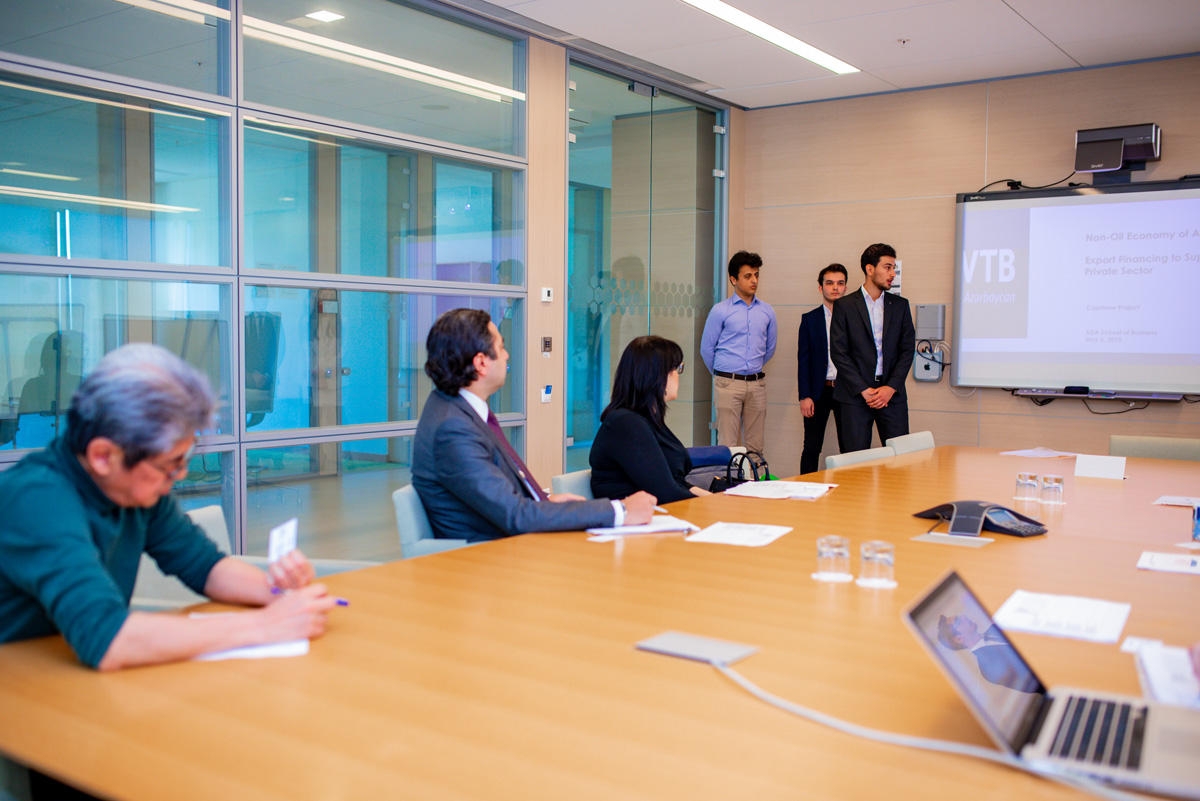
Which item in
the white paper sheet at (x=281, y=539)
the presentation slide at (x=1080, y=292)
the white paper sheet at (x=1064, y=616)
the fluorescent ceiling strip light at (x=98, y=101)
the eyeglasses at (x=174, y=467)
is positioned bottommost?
the white paper sheet at (x=1064, y=616)

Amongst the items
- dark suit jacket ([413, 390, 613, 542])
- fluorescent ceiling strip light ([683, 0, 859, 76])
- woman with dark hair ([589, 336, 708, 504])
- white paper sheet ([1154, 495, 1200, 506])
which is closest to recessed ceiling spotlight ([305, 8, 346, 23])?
fluorescent ceiling strip light ([683, 0, 859, 76])

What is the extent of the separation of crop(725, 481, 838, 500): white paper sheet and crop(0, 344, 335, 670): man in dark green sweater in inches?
88.0

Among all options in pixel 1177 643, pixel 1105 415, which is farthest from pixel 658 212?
pixel 1177 643

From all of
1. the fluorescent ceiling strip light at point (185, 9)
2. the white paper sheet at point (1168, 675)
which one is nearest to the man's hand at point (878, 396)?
the fluorescent ceiling strip light at point (185, 9)

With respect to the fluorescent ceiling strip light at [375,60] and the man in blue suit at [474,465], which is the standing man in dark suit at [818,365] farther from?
the man in blue suit at [474,465]

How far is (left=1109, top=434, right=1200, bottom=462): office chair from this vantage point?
534 cm

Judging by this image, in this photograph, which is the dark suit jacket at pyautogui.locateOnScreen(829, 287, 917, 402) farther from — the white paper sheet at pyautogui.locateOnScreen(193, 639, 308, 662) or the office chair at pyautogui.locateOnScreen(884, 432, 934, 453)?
the white paper sheet at pyautogui.locateOnScreen(193, 639, 308, 662)

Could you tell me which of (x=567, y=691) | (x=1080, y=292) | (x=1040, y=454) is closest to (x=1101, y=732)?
(x=567, y=691)

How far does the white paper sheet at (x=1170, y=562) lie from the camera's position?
2605 millimetres

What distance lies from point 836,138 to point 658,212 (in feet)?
5.37

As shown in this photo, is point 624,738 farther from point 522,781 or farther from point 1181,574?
point 1181,574

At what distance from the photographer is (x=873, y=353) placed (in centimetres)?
718

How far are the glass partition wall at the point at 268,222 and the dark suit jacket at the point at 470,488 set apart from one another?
6.84 ft

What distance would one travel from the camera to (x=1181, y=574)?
2.57 m
